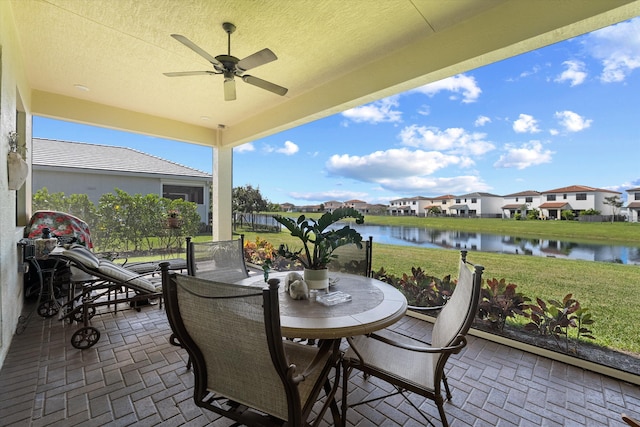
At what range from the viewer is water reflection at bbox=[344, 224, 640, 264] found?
8.61 feet

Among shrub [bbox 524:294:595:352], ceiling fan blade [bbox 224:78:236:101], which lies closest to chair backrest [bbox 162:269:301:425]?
ceiling fan blade [bbox 224:78:236:101]

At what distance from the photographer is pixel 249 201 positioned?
681 centimetres

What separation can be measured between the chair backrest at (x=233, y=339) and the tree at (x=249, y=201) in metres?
5.50

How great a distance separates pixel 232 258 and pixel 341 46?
2542 millimetres

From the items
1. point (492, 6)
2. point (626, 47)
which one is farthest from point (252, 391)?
point (626, 47)

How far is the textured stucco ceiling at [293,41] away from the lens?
2.36m

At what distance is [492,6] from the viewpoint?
238 cm

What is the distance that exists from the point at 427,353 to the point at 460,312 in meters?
0.36

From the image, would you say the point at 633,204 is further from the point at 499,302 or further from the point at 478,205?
the point at 499,302

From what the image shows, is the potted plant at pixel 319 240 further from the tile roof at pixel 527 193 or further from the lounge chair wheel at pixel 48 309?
the lounge chair wheel at pixel 48 309

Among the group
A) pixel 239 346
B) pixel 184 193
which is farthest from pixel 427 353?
pixel 184 193

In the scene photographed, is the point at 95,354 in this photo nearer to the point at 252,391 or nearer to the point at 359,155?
the point at 252,391

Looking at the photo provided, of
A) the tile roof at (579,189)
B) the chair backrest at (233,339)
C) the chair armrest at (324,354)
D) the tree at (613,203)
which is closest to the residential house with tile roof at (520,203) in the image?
the tile roof at (579,189)

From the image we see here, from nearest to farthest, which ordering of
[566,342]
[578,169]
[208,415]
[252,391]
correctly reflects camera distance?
[252,391] < [208,415] < [566,342] < [578,169]
